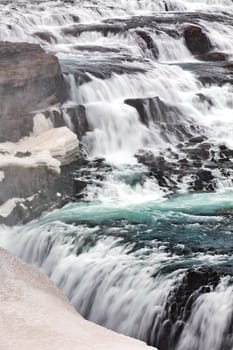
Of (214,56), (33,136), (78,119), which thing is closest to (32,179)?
(33,136)

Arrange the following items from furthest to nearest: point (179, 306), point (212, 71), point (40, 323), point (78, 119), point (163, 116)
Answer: point (212, 71), point (163, 116), point (78, 119), point (179, 306), point (40, 323)

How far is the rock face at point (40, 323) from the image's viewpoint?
6.07m

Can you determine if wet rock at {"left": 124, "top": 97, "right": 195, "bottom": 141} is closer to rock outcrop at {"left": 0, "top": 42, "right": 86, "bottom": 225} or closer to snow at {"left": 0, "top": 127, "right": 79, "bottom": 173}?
rock outcrop at {"left": 0, "top": 42, "right": 86, "bottom": 225}

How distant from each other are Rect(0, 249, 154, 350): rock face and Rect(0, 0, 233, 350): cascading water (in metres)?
0.81

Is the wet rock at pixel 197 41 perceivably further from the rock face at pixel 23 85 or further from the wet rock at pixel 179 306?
the wet rock at pixel 179 306

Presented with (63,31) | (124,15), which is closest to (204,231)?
(63,31)

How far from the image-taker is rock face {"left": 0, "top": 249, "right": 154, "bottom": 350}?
19.9 feet

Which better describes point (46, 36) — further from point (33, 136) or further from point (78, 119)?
point (33, 136)

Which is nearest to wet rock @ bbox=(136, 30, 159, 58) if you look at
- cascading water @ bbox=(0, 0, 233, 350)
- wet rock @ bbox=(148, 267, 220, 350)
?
cascading water @ bbox=(0, 0, 233, 350)

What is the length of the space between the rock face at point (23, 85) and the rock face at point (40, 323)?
16.9ft

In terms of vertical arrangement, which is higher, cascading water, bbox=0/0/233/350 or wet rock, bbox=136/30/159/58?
wet rock, bbox=136/30/159/58

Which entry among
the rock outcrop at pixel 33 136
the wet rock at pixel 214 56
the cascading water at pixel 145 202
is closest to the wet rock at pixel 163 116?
the cascading water at pixel 145 202

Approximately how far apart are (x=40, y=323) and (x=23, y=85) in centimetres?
778

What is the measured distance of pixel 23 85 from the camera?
1338 centimetres
